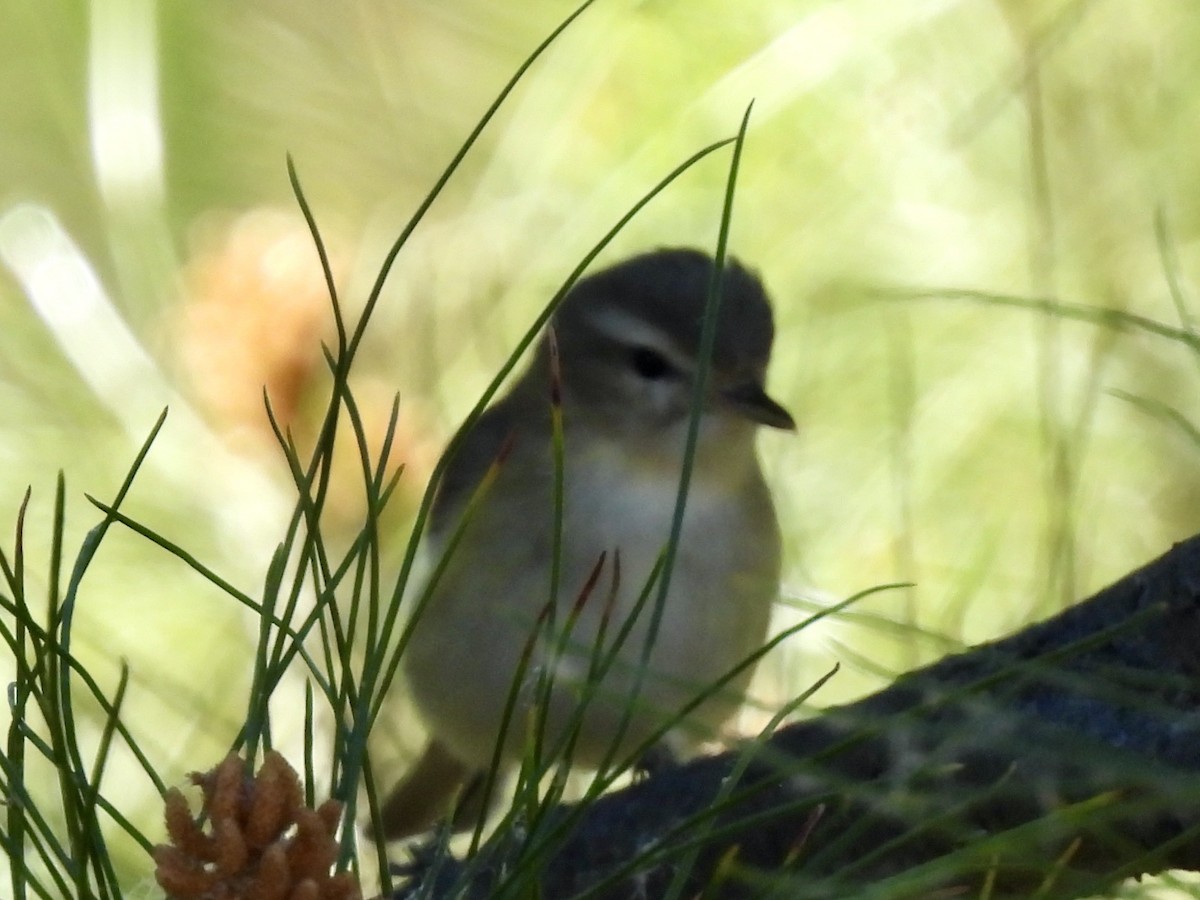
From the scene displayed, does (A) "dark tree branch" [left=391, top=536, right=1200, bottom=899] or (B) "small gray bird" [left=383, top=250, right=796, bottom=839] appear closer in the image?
(A) "dark tree branch" [left=391, top=536, right=1200, bottom=899]

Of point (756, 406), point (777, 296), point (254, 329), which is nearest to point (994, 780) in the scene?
point (756, 406)

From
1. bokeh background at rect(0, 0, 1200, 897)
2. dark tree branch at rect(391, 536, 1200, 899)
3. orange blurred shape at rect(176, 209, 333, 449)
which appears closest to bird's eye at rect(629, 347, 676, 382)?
bokeh background at rect(0, 0, 1200, 897)

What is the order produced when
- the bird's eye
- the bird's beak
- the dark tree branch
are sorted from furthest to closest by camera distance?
1. the bird's eye
2. the bird's beak
3. the dark tree branch

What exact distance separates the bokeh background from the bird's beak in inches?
4.5

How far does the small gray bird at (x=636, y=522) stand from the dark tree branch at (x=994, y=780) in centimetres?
69

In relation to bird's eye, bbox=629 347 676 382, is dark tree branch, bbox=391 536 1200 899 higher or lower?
lower

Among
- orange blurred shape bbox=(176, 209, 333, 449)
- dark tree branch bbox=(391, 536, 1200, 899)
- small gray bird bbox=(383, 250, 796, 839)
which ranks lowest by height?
dark tree branch bbox=(391, 536, 1200, 899)

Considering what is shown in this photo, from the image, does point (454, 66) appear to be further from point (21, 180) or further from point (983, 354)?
point (983, 354)

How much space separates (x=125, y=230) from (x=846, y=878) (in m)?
1.41

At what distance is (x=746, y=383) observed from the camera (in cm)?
153

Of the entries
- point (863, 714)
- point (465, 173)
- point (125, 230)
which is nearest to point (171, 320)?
point (125, 230)

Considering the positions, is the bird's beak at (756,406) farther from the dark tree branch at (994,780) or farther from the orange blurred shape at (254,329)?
the dark tree branch at (994,780)

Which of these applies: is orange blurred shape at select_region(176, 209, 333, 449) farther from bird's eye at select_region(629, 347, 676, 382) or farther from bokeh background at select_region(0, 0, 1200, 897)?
bird's eye at select_region(629, 347, 676, 382)

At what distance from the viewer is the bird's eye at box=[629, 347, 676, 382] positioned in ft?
5.24
